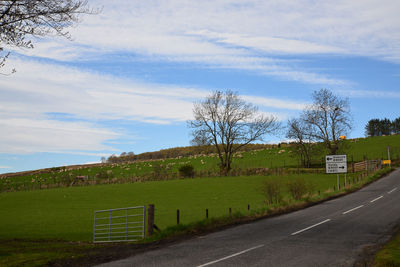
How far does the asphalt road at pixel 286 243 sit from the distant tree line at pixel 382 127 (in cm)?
17913

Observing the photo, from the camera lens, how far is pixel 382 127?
178375 mm

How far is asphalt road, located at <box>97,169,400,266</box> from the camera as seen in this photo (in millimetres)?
9531

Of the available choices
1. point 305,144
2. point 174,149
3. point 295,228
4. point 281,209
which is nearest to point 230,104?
point 305,144

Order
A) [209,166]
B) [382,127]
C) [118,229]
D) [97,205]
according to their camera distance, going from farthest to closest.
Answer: [382,127] → [209,166] → [97,205] → [118,229]

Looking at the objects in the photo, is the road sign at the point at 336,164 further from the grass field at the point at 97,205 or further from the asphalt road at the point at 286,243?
the asphalt road at the point at 286,243

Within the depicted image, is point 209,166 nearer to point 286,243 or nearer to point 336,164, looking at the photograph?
point 336,164

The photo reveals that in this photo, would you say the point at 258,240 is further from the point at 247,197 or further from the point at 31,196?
the point at 31,196

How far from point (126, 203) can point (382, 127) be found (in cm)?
17330

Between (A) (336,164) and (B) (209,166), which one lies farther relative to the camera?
(B) (209,166)

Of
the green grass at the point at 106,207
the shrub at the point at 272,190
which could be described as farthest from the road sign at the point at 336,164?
the shrub at the point at 272,190

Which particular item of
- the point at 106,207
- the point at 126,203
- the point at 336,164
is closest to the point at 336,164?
the point at 336,164

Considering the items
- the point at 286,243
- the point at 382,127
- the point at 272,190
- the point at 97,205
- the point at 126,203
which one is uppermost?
the point at 382,127

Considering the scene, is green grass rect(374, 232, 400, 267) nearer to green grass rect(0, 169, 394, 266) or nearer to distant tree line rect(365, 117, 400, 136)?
green grass rect(0, 169, 394, 266)

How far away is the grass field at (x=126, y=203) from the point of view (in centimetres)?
2572
